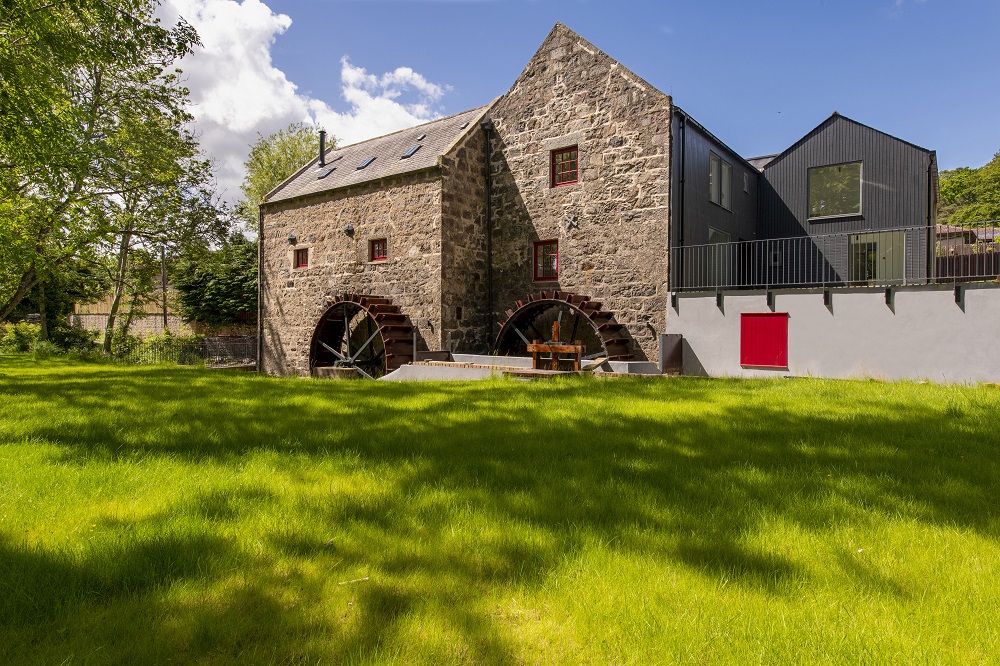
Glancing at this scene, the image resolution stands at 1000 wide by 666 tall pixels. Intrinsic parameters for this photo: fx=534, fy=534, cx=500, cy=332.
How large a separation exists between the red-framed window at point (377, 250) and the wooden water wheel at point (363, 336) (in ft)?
4.29

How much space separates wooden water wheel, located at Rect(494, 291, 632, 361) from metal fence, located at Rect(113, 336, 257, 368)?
1429 cm

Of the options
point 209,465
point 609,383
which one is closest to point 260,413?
point 209,465

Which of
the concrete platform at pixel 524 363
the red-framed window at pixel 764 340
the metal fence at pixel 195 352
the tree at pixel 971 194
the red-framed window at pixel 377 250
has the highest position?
the tree at pixel 971 194

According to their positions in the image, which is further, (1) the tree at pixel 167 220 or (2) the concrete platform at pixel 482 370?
(1) the tree at pixel 167 220

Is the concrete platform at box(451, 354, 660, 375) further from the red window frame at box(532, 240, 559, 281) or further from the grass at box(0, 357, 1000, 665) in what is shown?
the grass at box(0, 357, 1000, 665)

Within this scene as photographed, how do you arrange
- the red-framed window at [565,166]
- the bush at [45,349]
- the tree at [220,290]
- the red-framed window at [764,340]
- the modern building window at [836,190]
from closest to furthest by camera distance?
the red-framed window at [764,340]
the red-framed window at [565,166]
the modern building window at [836,190]
the bush at [45,349]
the tree at [220,290]

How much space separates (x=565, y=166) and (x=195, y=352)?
65.4ft

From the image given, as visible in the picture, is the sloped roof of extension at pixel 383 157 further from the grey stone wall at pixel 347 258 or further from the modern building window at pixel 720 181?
the modern building window at pixel 720 181

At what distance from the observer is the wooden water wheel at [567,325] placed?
→ 12914 millimetres

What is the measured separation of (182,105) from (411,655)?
2100cm

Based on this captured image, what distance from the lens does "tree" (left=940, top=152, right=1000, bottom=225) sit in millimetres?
40344

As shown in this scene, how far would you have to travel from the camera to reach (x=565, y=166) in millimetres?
14930

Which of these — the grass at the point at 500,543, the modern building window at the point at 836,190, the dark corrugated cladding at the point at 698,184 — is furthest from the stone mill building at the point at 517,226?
the grass at the point at 500,543

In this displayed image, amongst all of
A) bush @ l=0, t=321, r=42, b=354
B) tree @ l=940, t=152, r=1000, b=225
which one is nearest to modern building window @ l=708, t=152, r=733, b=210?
bush @ l=0, t=321, r=42, b=354
